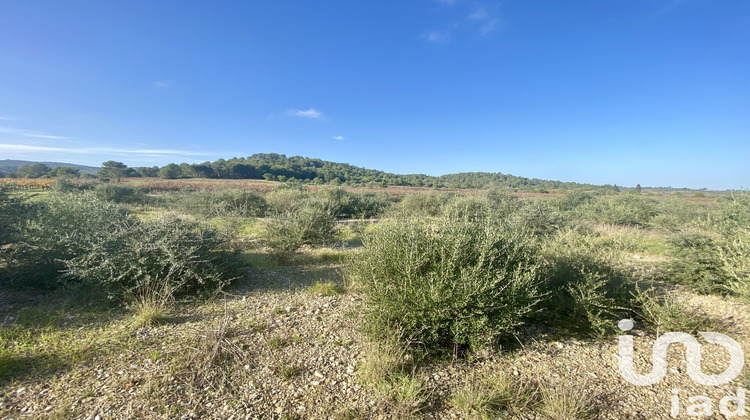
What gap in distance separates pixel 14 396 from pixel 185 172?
206 feet

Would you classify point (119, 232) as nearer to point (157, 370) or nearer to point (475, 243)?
point (157, 370)

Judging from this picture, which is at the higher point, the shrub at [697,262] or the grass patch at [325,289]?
the shrub at [697,262]

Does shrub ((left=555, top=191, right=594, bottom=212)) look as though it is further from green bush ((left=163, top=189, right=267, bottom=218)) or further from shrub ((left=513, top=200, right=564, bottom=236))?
green bush ((left=163, top=189, right=267, bottom=218))

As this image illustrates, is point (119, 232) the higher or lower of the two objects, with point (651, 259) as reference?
higher

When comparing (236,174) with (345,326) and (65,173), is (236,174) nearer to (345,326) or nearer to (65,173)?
(65,173)

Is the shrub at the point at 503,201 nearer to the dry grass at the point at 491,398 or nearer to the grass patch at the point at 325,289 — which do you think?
the grass patch at the point at 325,289

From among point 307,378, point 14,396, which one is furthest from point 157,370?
point 307,378

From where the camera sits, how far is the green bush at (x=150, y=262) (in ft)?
13.4

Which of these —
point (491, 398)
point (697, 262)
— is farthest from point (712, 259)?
point (491, 398)

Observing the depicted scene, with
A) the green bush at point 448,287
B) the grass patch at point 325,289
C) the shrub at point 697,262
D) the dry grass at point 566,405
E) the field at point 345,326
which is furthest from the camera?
the shrub at point 697,262

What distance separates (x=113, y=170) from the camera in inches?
1825

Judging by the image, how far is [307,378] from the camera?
270 cm

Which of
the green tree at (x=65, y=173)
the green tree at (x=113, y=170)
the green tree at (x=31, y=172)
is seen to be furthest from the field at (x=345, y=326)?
the green tree at (x=31, y=172)

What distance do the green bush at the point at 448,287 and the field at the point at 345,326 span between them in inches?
0.9
